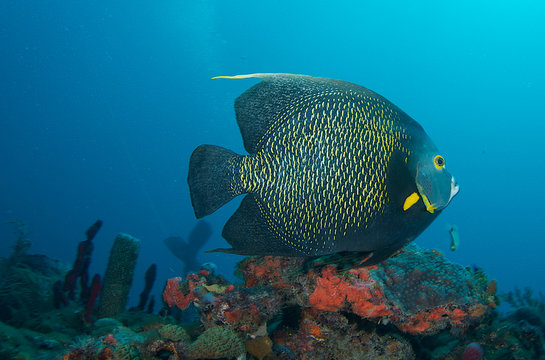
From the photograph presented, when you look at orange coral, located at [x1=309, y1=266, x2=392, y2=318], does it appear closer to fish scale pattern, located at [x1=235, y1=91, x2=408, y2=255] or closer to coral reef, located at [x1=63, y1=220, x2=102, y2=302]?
fish scale pattern, located at [x1=235, y1=91, x2=408, y2=255]

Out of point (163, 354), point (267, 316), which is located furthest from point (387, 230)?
point (163, 354)

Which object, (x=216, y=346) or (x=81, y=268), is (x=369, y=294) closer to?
(x=216, y=346)

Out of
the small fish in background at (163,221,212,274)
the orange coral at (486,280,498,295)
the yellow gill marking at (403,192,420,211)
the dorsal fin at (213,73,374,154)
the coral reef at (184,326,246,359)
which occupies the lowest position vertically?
the coral reef at (184,326,246,359)

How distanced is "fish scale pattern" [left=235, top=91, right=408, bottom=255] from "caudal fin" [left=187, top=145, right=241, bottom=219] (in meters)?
0.05

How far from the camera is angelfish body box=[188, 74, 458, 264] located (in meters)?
1.30

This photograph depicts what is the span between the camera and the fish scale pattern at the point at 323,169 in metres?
1.29

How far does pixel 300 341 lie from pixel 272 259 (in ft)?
1.89

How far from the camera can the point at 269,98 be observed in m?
1.44

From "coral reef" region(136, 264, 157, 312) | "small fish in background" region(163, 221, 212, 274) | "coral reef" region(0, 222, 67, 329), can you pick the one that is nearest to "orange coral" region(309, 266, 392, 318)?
"coral reef" region(136, 264, 157, 312)

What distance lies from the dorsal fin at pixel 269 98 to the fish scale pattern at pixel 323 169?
0.14ft

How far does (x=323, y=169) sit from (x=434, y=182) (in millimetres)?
495

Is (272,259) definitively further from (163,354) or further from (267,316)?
(163,354)

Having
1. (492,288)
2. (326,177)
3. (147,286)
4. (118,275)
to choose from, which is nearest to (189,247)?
(147,286)

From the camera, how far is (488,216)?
72.1 m
